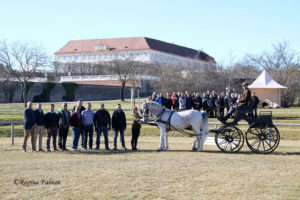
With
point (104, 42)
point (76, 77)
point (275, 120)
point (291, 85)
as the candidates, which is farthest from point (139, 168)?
point (104, 42)

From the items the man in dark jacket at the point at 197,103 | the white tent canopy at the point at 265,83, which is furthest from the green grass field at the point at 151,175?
the white tent canopy at the point at 265,83

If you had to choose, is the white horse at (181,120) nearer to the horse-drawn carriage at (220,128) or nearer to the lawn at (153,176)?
the horse-drawn carriage at (220,128)

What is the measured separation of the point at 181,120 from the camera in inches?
545

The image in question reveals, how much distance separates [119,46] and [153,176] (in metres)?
118

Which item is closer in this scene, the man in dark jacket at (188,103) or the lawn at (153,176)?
the lawn at (153,176)

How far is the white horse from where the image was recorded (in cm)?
1369

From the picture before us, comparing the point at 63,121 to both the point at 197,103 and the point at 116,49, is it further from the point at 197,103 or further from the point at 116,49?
the point at 116,49

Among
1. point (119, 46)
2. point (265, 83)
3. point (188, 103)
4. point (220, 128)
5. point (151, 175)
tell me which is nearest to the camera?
point (151, 175)

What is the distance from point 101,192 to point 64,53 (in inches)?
5014

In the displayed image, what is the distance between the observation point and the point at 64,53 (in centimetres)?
13088

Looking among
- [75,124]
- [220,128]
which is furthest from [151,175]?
[75,124]

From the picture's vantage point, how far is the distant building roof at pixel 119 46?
400ft

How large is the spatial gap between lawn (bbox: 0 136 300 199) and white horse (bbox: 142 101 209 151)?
0.99 metres

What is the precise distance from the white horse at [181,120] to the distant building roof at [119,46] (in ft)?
346
